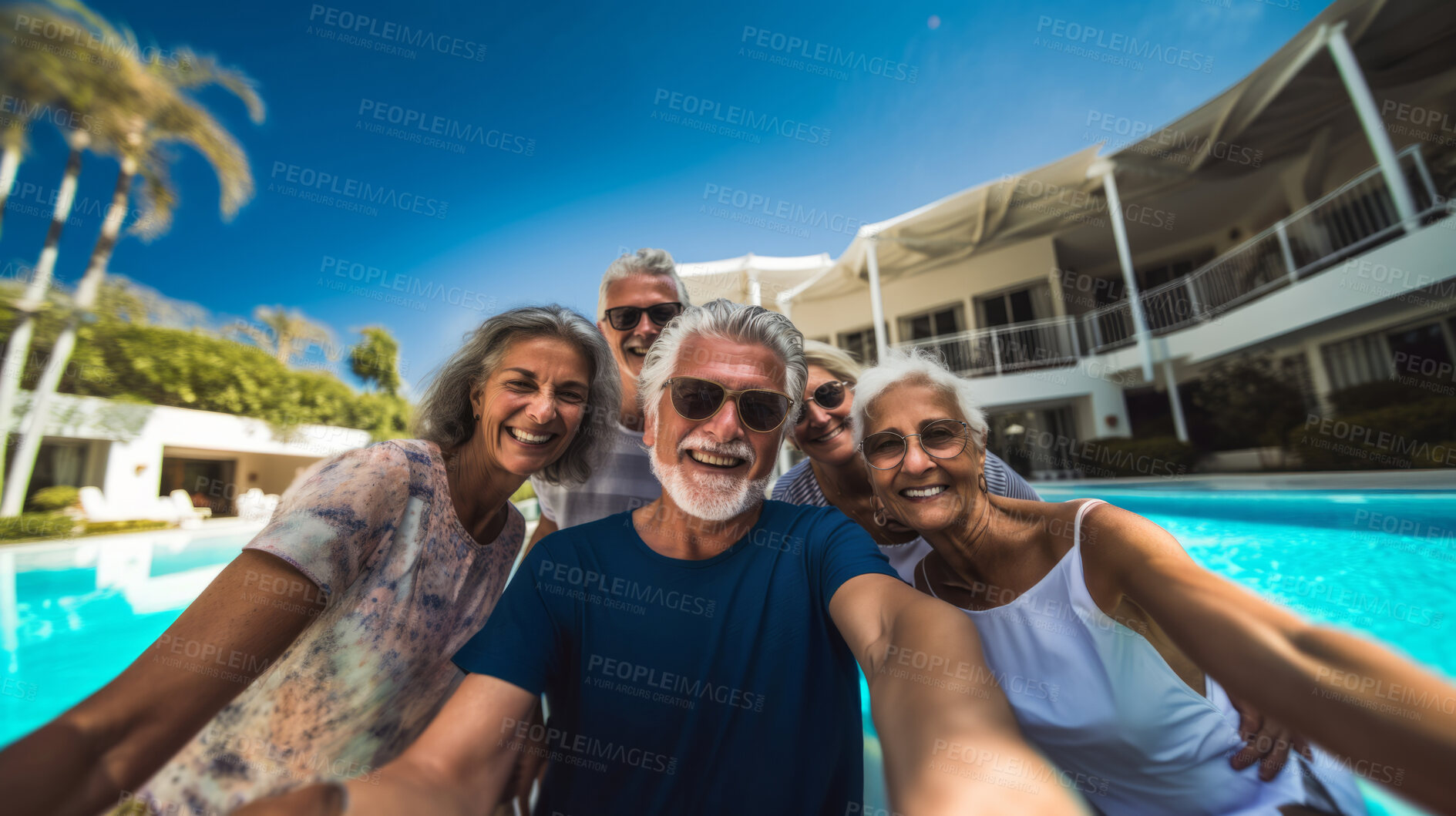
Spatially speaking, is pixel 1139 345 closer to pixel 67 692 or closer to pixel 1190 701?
pixel 1190 701

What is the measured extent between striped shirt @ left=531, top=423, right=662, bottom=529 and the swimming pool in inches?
70.4

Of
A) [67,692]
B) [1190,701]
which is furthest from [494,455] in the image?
[67,692]

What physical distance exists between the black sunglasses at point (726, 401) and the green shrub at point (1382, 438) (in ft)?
35.6

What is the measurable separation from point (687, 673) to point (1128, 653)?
135 centimetres

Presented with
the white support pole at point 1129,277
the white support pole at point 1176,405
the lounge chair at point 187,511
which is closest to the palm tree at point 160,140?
the lounge chair at point 187,511

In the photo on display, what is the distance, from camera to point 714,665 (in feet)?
4.78

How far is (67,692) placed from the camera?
4.86 metres

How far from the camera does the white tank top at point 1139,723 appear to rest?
1590mm

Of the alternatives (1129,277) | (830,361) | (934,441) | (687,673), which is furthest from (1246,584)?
(1129,277)

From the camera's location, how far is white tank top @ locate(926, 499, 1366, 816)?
5.22 feet

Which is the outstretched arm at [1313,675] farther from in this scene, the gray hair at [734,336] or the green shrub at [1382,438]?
the green shrub at [1382,438]

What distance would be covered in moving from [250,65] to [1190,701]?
40.9m

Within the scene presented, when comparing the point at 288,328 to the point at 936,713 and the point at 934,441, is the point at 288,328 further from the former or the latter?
the point at 936,713

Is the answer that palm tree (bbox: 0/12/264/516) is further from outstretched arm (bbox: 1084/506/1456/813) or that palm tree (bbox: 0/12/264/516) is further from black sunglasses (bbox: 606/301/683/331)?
outstretched arm (bbox: 1084/506/1456/813)
